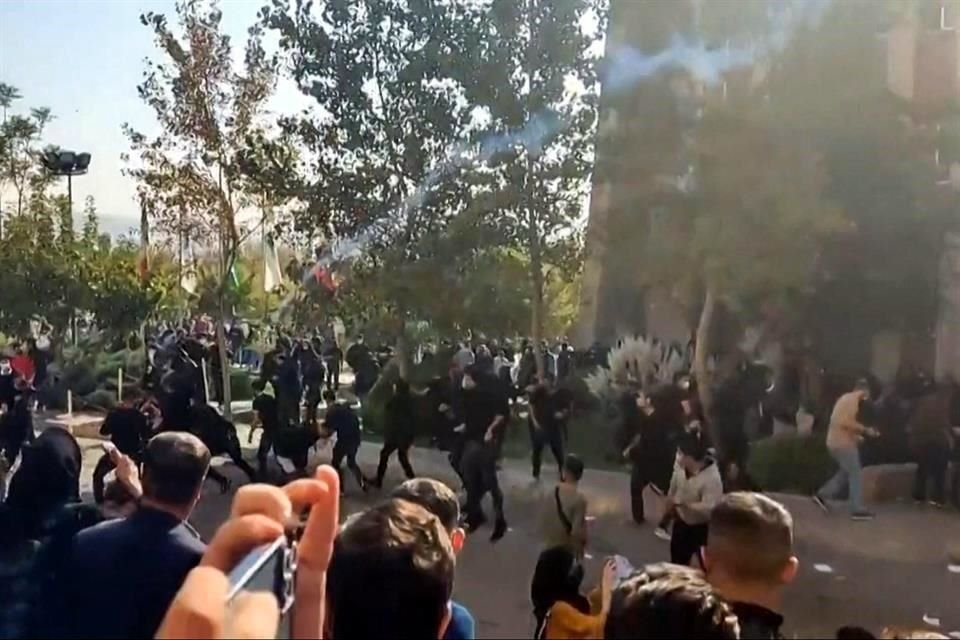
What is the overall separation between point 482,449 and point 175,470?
153 cm

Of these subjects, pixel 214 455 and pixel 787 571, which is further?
pixel 214 455

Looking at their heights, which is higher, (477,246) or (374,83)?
(374,83)

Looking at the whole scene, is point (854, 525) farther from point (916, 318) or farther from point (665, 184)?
point (665, 184)

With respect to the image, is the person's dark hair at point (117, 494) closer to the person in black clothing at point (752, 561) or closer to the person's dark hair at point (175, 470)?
the person's dark hair at point (175, 470)

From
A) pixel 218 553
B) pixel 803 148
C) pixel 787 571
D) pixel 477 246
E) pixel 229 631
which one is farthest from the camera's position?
pixel 477 246

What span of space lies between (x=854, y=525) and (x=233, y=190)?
5.99ft

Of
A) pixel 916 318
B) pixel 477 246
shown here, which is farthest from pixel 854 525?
pixel 477 246

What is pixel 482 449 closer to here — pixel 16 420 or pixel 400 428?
pixel 400 428

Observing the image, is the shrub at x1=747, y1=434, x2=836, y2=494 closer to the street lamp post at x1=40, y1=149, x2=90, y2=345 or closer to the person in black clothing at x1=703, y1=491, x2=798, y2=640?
the person in black clothing at x1=703, y1=491, x2=798, y2=640

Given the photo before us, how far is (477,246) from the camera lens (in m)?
3.02

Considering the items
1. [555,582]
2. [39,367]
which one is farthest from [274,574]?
[39,367]

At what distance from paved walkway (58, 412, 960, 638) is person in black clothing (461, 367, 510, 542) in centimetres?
3

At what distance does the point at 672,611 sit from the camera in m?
1.00

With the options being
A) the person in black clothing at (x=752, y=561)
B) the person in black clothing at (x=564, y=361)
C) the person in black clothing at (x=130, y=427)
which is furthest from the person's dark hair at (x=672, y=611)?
the person in black clothing at (x=130, y=427)
